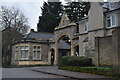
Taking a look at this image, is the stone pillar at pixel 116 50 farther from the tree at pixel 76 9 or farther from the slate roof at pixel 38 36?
the tree at pixel 76 9

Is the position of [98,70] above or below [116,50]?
below

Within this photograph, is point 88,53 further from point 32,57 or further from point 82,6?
point 82,6

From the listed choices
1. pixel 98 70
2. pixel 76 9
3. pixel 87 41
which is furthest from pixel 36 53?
pixel 98 70

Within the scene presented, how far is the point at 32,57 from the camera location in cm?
4725

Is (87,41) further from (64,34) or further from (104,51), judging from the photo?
(64,34)

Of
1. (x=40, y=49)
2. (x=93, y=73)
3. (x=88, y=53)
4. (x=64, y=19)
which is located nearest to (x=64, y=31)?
(x=64, y=19)

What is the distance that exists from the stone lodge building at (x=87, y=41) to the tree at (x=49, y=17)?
47.7 feet

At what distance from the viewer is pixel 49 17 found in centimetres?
6969

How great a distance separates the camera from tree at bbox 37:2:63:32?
6956 centimetres

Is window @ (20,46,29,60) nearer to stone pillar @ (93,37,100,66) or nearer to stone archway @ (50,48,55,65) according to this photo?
stone archway @ (50,48,55,65)

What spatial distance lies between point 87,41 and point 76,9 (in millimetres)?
36415

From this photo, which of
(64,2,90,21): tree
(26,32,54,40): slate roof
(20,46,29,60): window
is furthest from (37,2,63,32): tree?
(20,46,29,60): window

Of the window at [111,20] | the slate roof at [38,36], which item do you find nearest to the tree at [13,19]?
the slate roof at [38,36]

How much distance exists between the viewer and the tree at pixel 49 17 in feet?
228
